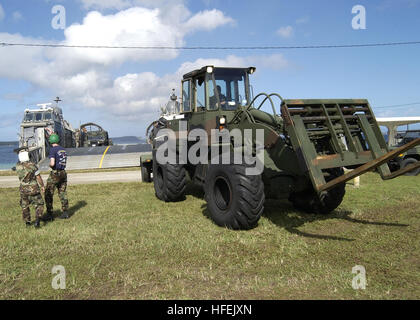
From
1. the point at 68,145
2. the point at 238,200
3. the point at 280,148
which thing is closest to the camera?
the point at 238,200

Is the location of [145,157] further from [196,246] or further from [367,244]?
[367,244]

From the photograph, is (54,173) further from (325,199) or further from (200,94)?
(325,199)

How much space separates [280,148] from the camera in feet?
18.2

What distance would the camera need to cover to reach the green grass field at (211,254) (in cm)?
351

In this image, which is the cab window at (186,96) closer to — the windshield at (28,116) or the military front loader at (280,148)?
the military front loader at (280,148)

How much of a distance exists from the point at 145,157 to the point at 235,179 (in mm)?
6954

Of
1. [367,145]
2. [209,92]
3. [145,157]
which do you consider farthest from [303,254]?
[145,157]

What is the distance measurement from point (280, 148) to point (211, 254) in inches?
86.2

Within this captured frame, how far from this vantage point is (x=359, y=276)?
145 inches

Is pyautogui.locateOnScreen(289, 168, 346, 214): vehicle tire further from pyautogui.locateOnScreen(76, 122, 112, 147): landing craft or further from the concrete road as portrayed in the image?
pyautogui.locateOnScreen(76, 122, 112, 147): landing craft

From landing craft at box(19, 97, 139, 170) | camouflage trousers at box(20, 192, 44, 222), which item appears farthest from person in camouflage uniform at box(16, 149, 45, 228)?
landing craft at box(19, 97, 139, 170)

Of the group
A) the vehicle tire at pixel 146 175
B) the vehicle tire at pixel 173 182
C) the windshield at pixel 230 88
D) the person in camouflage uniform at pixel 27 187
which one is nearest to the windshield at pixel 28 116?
the vehicle tire at pixel 146 175

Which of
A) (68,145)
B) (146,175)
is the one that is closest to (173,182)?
(146,175)
